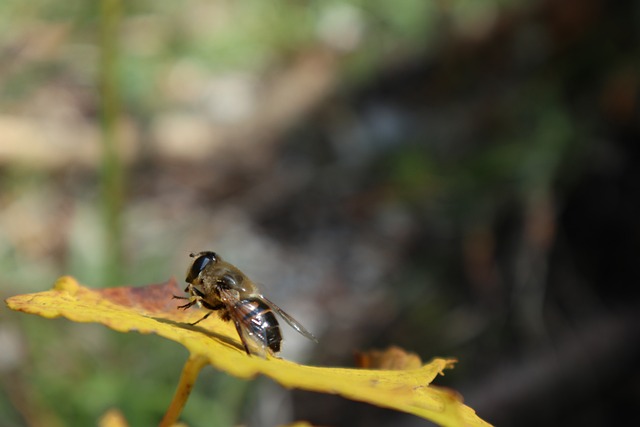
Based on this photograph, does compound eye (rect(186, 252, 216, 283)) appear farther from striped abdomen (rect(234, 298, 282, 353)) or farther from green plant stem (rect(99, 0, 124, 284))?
green plant stem (rect(99, 0, 124, 284))

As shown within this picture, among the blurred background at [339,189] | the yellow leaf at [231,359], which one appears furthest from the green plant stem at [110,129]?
the yellow leaf at [231,359]

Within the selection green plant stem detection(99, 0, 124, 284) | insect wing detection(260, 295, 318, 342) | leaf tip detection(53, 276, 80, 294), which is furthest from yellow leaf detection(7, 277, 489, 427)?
green plant stem detection(99, 0, 124, 284)

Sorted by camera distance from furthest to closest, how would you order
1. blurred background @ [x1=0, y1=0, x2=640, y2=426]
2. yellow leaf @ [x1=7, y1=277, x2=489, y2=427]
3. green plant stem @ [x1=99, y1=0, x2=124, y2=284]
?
blurred background @ [x1=0, y1=0, x2=640, y2=426]
green plant stem @ [x1=99, y1=0, x2=124, y2=284]
yellow leaf @ [x1=7, y1=277, x2=489, y2=427]

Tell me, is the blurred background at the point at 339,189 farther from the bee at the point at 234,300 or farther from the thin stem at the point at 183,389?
the thin stem at the point at 183,389

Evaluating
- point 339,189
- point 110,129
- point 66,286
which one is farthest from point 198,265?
point 339,189

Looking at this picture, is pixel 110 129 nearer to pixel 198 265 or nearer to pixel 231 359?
pixel 198 265

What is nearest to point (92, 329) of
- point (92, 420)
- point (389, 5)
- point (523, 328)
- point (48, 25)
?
point (92, 420)
